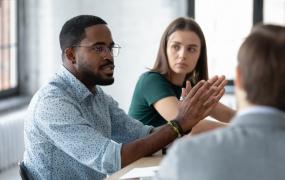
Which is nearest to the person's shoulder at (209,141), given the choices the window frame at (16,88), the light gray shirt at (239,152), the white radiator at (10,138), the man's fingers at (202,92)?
the light gray shirt at (239,152)

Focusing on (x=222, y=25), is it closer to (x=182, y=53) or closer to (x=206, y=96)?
(x=182, y=53)

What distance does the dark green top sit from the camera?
3025 millimetres

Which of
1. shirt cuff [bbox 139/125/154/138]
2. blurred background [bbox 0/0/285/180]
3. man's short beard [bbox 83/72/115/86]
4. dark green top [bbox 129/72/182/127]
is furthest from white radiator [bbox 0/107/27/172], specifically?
man's short beard [bbox 83/72/115/86]

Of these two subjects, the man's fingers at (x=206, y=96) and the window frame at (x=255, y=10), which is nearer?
the man's fingers at (x=206, y=96)

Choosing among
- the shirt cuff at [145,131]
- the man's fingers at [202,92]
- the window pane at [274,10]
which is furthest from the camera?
the window pane at [274,10]

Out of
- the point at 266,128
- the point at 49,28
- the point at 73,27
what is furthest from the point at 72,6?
the point at 266,128

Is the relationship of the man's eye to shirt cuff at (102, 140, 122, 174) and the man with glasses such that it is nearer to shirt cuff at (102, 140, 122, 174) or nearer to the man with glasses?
the man with glasses

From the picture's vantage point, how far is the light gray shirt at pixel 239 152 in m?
1.10

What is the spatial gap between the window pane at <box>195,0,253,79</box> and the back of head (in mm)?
4391

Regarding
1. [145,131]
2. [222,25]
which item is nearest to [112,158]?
[145,131]

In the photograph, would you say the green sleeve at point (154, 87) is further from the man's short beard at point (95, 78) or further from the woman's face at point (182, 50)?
the man's short beard at point (95, 78)

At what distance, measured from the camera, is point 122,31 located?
550 centimetres

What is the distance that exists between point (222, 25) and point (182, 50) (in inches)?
94.4

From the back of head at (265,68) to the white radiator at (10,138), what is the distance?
3612 mm
